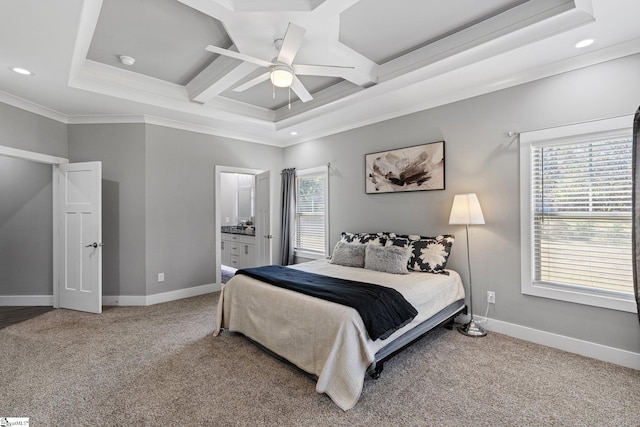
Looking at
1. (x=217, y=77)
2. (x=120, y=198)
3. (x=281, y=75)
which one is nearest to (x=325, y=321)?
(x=281, y=75)

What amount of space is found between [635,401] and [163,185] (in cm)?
531

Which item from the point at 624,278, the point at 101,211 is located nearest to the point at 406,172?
the point at 624,278

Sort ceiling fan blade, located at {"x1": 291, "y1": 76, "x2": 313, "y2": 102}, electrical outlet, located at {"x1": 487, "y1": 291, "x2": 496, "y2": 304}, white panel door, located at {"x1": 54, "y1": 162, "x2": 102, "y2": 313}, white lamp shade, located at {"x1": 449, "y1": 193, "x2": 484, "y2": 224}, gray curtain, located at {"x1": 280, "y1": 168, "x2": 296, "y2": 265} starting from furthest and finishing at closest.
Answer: gray curtain, located at {"x1": 280, "y1": 168, "x2": 296, "y2": 265} → white panel door, located at {"x1": 54, "y1": 162, "x2": 102, "y2": 313} → electrical outlet, located at {"x1": 487, "y1": 291, "x2": 496, "y2": 304} → white lamp shade, located at {"x1": 449, "y1": 193, "x2": 484, "y2": 224} → ceiling fan blade, located at {"x1": 291, "y1": 76, "x2": 313, "y2": 102}

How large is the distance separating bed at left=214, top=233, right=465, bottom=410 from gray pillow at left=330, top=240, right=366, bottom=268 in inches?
4.9

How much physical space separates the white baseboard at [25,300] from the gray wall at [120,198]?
0.79m

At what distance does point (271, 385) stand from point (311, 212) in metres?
3.30

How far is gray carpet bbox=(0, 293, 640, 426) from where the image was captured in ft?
6.15

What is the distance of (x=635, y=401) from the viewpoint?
202 cm

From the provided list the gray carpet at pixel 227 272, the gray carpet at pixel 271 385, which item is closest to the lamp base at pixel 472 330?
the gray carpet at pixel 271 385

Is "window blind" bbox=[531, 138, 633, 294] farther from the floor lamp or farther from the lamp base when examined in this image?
the lamp base

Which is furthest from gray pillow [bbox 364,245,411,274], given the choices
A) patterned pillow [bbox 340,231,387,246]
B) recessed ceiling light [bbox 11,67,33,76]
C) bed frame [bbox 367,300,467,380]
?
recessed ceiling light [bbox 11,67,33,76]

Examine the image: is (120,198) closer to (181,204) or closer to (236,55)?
(181,204)

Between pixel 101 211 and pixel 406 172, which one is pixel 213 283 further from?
pixel 406 172

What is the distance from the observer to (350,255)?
3.69 m
